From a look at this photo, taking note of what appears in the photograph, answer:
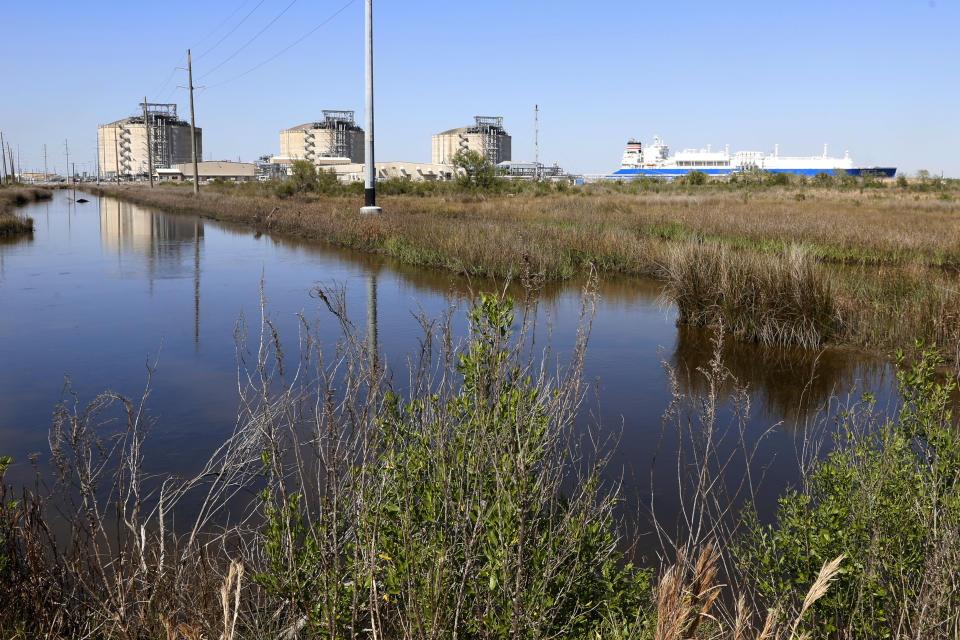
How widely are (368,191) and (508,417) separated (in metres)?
21.0

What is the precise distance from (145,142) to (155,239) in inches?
4458

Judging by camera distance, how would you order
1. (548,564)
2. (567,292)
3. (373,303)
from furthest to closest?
(567,292)
(373,303)
(548,564)

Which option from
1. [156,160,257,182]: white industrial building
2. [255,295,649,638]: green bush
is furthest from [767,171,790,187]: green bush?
[156,160,257,182]: white industrial building

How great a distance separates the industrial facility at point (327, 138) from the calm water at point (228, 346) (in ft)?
383

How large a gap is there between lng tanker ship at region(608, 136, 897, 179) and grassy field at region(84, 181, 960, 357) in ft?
232

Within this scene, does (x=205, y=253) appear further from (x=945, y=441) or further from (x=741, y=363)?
(x=945, y=441)

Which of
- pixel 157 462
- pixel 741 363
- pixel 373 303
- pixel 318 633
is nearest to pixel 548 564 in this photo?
pixel 318 633

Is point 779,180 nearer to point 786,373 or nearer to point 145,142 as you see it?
point 786,373

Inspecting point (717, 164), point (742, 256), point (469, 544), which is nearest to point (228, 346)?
point (742, 256)

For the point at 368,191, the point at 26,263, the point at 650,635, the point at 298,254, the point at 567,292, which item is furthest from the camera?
the point at 368,191

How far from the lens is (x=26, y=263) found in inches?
658

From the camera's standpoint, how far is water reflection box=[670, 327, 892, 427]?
720 centimetres

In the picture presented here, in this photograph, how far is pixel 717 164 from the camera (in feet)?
338

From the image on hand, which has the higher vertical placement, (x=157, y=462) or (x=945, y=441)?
(x=945, y=441)
